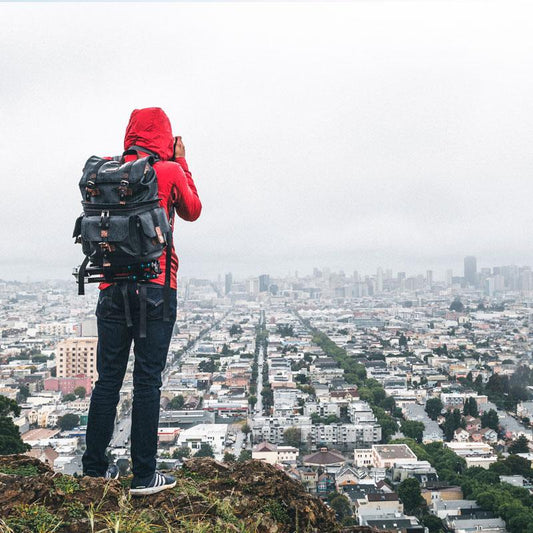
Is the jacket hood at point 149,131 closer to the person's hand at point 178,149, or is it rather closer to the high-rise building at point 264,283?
the person's hand at point 178,149

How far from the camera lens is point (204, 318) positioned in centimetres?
5384

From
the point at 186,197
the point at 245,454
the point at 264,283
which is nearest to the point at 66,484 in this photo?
the point at 186,197

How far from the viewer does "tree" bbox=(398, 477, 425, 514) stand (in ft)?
33.5

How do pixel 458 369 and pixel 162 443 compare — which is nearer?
pixel 162 443

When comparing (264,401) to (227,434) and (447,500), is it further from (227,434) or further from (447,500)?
(447,500)

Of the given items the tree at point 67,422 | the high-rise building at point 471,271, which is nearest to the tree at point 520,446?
the tree at point 67,422

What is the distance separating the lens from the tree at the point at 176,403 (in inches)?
780

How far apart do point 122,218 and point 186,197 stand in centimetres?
17

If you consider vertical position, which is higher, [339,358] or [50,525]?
[50,525]

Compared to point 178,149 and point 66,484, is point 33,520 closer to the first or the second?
point 66,484

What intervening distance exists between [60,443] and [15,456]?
1356 centimetres

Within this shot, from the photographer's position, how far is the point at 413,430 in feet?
51.3

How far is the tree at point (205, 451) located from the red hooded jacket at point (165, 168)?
12331 millimetres

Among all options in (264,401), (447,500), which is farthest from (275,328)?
(447,500)
